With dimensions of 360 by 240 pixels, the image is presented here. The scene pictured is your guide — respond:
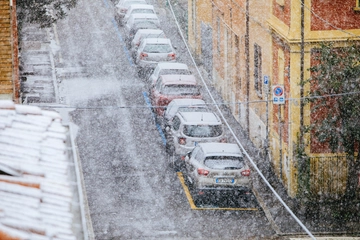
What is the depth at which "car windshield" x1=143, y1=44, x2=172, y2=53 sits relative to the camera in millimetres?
32966

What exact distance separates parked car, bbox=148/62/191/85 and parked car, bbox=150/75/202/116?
4.01 feet

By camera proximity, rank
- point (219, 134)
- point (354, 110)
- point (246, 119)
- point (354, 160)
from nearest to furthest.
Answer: point (354, 110), point (354, 160), point (219, 134), point (246, 119)

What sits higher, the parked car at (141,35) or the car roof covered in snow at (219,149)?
the car roof covered in snow at (219,149)

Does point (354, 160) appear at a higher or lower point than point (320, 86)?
lower

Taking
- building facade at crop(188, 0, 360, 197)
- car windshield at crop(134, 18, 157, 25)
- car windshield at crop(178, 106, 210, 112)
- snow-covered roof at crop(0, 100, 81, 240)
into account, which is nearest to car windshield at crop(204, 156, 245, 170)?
building facade at crop(188, 0, 360, 197)

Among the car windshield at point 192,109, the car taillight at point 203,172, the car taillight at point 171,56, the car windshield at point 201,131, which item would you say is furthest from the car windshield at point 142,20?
the car taillight at point 203,172

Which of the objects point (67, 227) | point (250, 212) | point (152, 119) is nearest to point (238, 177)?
point (250, 212)

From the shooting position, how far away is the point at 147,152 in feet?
83.4

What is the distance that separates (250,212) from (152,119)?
8211 mm

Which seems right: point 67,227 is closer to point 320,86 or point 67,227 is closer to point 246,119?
point 320,86

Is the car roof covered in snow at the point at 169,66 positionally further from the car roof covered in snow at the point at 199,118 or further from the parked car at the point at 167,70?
the car roof covered in snow at the point at 199,118

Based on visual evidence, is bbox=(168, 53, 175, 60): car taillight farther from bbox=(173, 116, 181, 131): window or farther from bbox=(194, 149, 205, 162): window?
bbox=(194, 149, 205, 162): window

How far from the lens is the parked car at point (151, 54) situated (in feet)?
107

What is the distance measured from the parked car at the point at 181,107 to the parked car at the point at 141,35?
889 cm
